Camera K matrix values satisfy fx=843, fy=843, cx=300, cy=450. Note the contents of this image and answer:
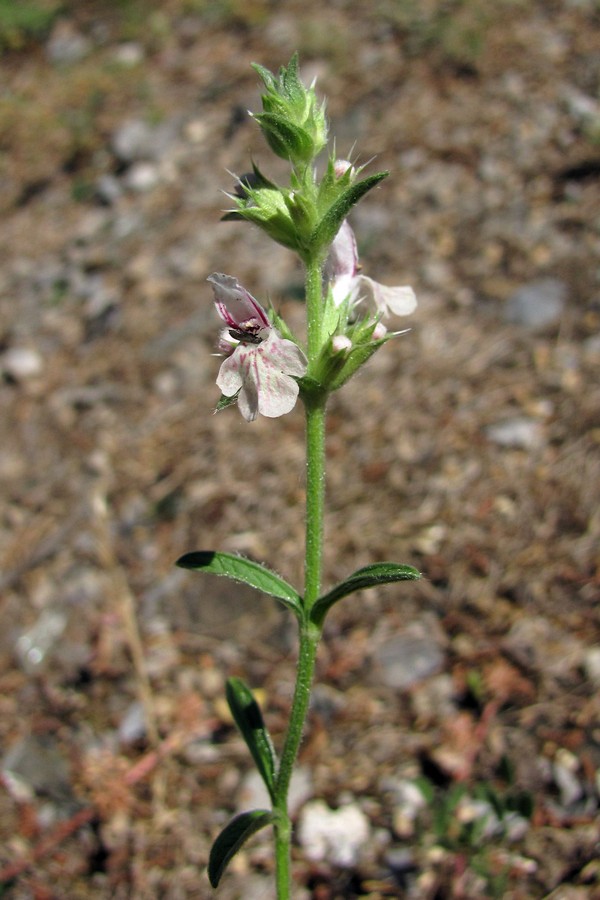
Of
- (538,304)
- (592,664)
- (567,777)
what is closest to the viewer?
(567,777)

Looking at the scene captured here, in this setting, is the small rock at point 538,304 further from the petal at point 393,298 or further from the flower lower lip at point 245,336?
the flower lower lip at point 245,336

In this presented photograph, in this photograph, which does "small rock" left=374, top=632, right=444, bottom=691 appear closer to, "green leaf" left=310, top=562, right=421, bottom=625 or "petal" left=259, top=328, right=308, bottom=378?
"green leaf" left=310, top=562, right=421, bottom=625

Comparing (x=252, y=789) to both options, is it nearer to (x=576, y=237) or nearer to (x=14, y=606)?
(x=14, y=606)

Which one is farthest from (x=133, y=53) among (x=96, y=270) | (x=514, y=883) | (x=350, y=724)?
(x=514, y=883)

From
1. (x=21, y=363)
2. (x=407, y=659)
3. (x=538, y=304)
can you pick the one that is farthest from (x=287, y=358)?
(x=21, y=363)

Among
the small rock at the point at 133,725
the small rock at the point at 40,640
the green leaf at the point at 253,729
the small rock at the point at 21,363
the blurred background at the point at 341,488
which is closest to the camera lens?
the green leaf at the point at 253,729

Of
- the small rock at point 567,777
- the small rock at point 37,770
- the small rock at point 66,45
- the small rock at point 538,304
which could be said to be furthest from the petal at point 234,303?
the small rock at point 66,45

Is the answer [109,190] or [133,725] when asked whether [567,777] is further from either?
[109,190]

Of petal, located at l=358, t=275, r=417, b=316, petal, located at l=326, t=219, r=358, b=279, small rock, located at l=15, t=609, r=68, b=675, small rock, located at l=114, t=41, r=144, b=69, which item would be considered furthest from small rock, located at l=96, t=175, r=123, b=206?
petal, located at l=358, t=275, r=417, b=316
